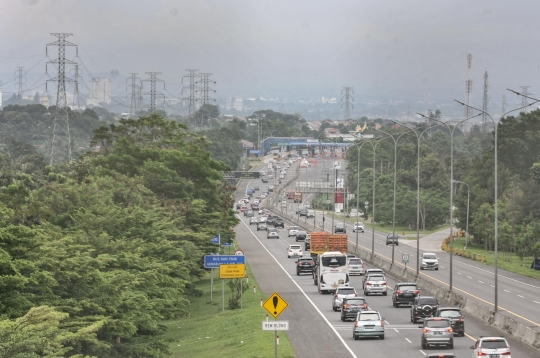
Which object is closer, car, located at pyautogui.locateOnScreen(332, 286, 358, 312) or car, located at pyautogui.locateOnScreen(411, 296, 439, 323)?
Result: car, located at pyautogui.locateOnScreen(411, 296, 439, 323)

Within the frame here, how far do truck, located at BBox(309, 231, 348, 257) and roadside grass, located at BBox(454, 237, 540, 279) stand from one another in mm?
16098

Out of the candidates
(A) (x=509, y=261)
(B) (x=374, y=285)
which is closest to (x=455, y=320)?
(B) (x=374, y=285)

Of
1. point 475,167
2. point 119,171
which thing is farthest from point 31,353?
point 475,167

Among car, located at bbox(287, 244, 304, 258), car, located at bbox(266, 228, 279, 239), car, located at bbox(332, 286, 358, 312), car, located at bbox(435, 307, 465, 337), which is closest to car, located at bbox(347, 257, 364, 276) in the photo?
car, located at bbox(287, 244, 304, 258)

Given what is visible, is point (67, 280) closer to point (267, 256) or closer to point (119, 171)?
point (119, 171)

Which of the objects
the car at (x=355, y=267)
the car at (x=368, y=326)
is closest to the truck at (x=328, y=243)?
the car at (x=355, y=267)

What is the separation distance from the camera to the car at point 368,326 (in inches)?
1850

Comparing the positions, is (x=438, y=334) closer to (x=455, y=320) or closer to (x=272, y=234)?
(x=455, y=320)

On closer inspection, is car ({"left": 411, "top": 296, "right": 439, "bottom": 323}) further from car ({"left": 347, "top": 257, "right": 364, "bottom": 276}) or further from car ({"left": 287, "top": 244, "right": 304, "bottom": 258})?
car ({"left": 287, "top": 244, "right": 304, "bottom": 258})

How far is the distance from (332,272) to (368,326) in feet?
74.3

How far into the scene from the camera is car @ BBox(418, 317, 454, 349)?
142 feet

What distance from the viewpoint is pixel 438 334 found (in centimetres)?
4325

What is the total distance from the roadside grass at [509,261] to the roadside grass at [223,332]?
3063cm

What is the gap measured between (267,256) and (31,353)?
255ft
